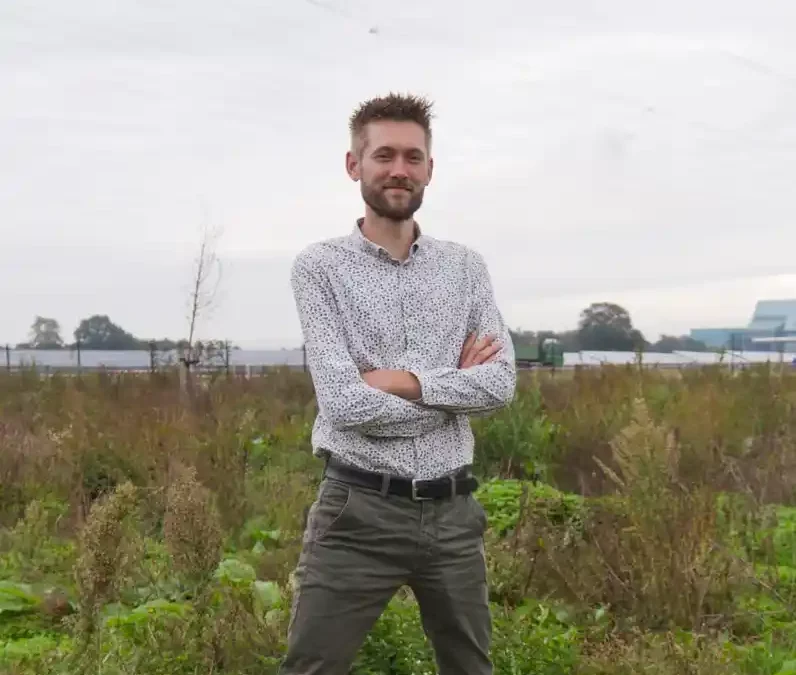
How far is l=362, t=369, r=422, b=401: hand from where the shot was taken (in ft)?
8.73

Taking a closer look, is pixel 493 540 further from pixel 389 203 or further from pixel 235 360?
pixel 235 360

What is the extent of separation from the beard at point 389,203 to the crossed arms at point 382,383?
0.79 ft

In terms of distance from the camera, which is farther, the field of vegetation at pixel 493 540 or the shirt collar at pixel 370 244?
the field of vegetation at pixel 493 540

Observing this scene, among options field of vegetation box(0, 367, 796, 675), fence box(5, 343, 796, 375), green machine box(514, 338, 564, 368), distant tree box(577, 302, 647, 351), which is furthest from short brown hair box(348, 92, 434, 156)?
distant tree box(577, 302, 647, 351)

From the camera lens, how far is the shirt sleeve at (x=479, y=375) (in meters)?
2.69

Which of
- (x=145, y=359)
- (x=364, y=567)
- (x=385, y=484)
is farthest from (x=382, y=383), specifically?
(x=145, y=359)

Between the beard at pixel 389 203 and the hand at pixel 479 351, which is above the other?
the beard at pixel 389 203

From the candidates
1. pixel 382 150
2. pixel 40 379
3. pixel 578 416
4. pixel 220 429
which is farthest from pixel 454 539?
pixel 40 379

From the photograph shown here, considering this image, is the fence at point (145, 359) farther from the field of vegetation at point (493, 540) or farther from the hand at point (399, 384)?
the hand at point (399, 384)

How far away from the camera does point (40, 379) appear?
1352cm

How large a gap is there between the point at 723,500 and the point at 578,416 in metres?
2.88

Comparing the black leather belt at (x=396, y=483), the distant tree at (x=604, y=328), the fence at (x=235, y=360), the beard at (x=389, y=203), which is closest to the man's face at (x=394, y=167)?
the beard at (x=389, y=203)

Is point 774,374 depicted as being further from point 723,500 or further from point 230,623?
point 230,623

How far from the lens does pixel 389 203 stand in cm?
277
